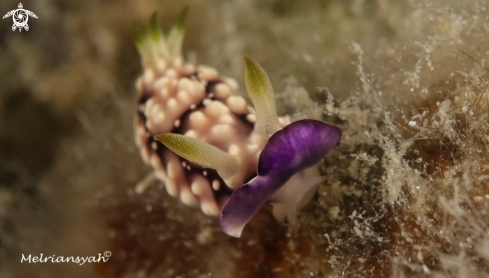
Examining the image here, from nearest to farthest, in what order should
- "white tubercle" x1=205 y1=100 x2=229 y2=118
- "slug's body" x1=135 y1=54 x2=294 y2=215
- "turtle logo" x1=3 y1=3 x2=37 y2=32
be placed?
"slug's body" x1=135 y1=54 x2=294 y2=215
"white tubercle" x1=205 y1=100 x2=229 y2=118
"turtle logo" x1=3 y1=3 x2=37 y2=32

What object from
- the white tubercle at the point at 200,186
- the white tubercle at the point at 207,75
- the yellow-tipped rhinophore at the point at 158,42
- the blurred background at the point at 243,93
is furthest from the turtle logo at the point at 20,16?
the white tubercle at the point at 200,186

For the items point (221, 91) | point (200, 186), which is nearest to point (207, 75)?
point (221, 91)

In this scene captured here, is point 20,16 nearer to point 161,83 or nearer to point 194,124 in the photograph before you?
point 161,83

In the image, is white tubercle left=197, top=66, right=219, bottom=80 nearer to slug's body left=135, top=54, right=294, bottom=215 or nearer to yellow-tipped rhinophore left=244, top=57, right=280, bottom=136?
slug's body left=135, top=54, right=294, bottom=215

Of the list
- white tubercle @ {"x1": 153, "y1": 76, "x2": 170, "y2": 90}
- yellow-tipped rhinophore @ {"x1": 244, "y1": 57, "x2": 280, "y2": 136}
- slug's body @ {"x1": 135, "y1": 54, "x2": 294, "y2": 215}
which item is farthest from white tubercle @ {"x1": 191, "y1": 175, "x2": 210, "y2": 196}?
white tubercle @ {"x1": 153, "y1": 76, "x2": 170, "y2": 90}

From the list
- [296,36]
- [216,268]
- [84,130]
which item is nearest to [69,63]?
[84,130]

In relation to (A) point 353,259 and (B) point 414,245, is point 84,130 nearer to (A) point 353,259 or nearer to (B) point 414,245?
(A) point 353,259

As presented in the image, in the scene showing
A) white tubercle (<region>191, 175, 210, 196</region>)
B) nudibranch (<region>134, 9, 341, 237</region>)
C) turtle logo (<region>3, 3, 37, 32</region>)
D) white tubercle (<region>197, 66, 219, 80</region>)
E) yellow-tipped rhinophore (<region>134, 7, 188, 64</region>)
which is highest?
turtle logo (<region>3, 3, 37, 32</region>)
